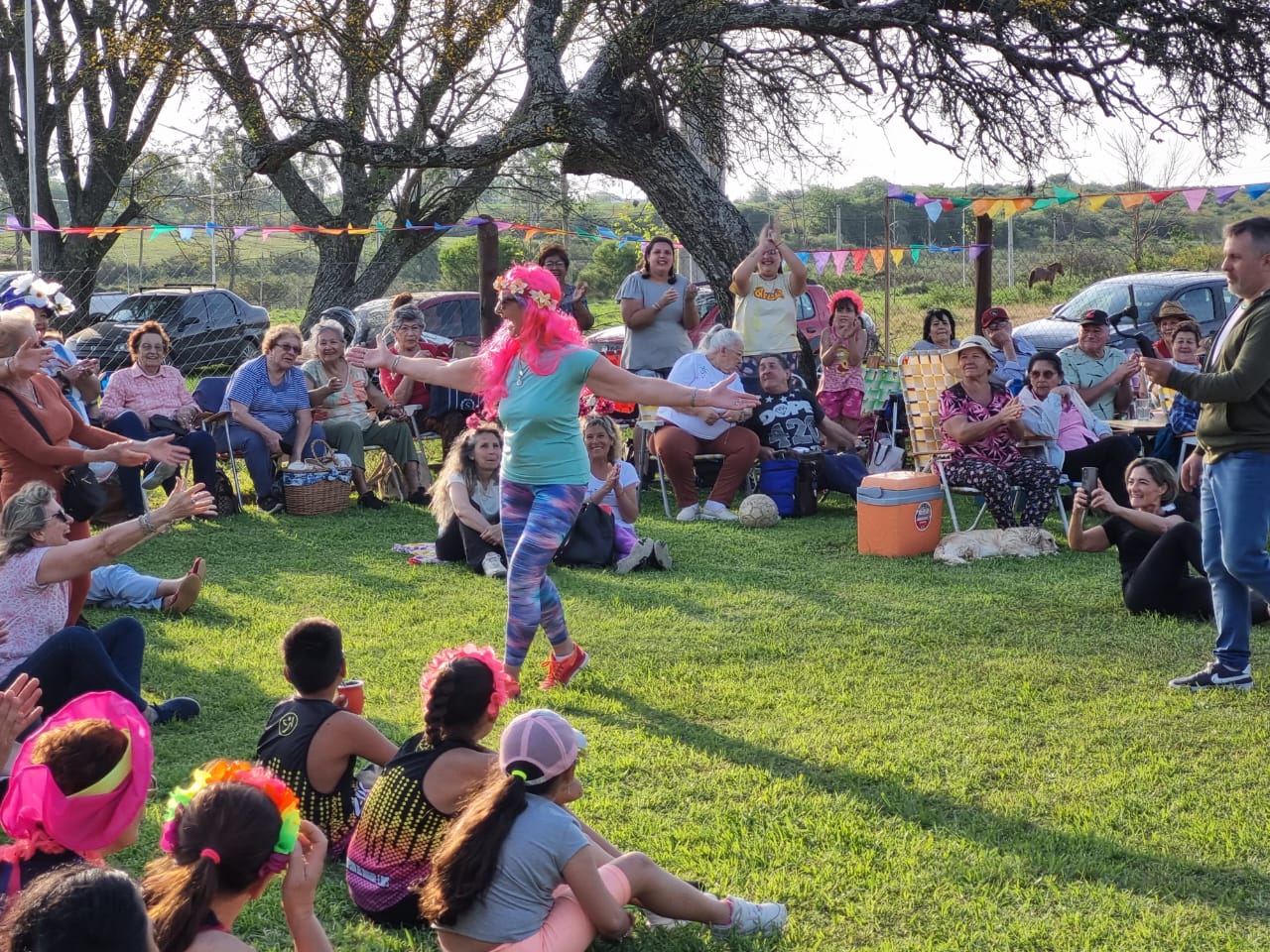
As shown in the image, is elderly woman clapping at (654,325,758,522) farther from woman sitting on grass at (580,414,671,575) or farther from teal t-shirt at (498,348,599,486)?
teal t-shirt at (498,348,599,486)

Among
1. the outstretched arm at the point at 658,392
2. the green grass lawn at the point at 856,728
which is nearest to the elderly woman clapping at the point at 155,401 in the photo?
the green grass lawn at the point at 856,728

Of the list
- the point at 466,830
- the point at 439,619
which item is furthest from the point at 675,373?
the point at 466,830

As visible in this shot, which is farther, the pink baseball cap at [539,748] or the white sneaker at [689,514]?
the white sneaker at [689,514]

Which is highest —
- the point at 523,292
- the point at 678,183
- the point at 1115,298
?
the point at 678,183

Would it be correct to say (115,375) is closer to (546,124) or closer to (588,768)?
(546,124)

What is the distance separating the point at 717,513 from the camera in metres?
9.90

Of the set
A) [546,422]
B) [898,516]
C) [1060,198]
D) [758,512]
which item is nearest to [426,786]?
[546,422]

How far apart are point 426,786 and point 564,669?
242 centimetres

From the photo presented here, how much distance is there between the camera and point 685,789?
4586mm

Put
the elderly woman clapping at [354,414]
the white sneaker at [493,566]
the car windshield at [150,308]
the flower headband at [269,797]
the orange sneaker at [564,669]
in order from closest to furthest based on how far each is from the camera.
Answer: the flower headband at [269,797] → the orange sneaker at [564,669] → the white sneaker at [493,566] → the elderly woman clapping at [354,414] → the car windshield at [150,308]

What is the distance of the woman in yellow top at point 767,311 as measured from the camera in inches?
411

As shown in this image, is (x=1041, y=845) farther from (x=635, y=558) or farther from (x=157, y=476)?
(x=157, y=476)

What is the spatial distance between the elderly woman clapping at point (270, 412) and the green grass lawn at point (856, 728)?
145 centimetres

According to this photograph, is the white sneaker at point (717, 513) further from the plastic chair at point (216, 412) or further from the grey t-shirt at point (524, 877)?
the grey t-shirt at point (524, 877)
